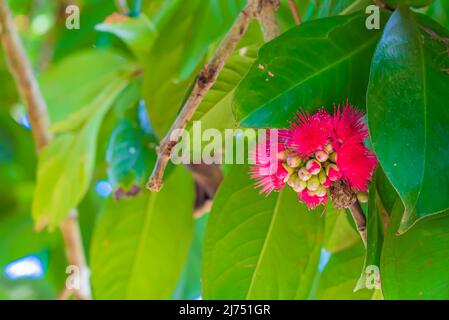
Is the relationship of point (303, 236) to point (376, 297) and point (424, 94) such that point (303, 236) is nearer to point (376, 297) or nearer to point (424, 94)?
point (376, 297)

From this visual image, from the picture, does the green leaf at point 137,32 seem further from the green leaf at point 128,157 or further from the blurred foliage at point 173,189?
the green leaf at point 128,157

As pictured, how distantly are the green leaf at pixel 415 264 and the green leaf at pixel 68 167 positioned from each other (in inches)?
29.8

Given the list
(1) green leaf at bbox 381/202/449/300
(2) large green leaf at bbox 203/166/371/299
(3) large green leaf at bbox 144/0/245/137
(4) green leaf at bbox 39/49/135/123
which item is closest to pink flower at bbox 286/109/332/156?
(1) green leaf at bbox 381/202/449/300

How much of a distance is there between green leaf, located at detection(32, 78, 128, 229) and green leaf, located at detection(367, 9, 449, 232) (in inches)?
30.2

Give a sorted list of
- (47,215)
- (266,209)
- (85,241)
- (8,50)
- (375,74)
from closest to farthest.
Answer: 1. (375,74)
2. (266,209)
3. (47,215)
4. (8,50)
5. (85,241)

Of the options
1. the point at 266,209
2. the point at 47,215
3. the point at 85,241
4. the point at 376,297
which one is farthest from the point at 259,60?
the point at 85,241

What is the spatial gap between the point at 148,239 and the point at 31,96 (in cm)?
43

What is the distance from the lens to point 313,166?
74 cm

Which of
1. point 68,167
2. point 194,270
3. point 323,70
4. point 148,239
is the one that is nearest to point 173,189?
point 148,239

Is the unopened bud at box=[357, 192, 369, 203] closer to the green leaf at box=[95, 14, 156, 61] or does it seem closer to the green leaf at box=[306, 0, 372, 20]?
the green leaf at box=[306, 0, 372, 20]

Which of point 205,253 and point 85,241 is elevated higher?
point 85,241

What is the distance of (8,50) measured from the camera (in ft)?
5.16

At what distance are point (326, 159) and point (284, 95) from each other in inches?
3.0

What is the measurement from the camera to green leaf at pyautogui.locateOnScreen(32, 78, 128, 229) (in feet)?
4.61
